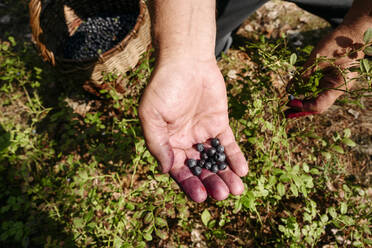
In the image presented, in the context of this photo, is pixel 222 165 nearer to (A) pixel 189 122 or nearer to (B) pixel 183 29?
(A) pixel 189 122

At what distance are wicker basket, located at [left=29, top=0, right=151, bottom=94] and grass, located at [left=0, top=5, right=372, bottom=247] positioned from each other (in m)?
0.34

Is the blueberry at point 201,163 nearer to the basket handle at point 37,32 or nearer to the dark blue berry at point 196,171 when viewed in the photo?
the dark blue berry at point 196,171

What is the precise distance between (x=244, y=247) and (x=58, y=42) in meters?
3.57

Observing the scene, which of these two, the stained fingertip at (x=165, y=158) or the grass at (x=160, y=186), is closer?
the stained fingertip at (x=165, y=158)

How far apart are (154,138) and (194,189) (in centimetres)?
46

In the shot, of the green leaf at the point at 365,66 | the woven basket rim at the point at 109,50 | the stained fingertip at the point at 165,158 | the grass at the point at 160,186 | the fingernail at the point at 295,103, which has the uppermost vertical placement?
the green leaf at the point at 365,66

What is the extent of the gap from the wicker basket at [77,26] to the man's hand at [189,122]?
1109 mm

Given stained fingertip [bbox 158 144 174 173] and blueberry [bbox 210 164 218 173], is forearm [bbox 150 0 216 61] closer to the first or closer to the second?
stained fingertip [bbox 158 144 174 173]

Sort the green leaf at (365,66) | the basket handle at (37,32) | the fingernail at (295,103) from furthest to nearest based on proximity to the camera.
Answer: the basket handle at (37,32) → the fingernail at (295,103) → the green leaf at (365,66)

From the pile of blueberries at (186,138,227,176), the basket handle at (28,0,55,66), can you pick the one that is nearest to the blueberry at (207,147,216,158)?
the pile of blueberries at (186,138,227,176)

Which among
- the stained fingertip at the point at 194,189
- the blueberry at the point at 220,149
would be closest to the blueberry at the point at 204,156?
the blueberry at the point at 220,149

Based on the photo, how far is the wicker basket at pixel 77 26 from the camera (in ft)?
8.08

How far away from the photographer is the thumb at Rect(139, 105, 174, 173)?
1.59m

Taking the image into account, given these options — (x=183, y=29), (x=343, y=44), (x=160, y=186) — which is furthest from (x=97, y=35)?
(x=343, y=44)
